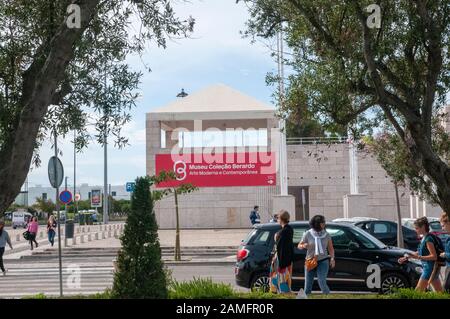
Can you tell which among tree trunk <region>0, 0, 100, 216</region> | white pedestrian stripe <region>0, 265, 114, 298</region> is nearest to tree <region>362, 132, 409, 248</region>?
white pedestrian stripe <region>0, 265, 114, 298</region>

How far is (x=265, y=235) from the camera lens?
533 inches

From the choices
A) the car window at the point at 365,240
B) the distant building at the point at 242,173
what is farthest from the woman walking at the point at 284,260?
the distant building at the point at 242,173

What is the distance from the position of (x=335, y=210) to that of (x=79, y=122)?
111 feet

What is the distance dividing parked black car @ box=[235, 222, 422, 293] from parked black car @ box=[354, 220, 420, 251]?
890cm

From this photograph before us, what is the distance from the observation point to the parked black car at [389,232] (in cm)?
2214

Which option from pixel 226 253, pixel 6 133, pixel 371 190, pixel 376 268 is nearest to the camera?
pixel 6 133

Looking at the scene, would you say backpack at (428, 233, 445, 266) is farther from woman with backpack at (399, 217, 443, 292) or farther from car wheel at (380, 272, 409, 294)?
car wheel at (380, 272, 409, 294)

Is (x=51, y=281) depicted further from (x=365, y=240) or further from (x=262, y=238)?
(x=365, y=240)

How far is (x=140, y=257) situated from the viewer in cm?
787

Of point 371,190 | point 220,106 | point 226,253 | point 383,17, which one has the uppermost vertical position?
point 220,106

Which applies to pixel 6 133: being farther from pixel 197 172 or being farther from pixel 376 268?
pixel 197 172

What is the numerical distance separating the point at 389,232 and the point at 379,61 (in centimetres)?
1216

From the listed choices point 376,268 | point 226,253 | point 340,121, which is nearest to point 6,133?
point 340,121
